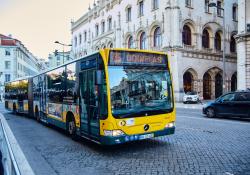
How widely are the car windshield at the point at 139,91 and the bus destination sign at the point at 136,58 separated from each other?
147mm

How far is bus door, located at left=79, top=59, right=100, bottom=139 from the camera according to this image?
749cm

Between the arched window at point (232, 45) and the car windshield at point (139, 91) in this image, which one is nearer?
the car windshield at point (139, 91)

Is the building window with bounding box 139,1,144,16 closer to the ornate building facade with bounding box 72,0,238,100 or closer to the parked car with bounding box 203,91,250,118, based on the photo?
the ornate building facade with bounding box 72,0,238,100

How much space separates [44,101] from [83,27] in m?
45.8

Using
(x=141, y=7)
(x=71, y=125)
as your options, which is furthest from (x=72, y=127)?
(x=141, y=7)

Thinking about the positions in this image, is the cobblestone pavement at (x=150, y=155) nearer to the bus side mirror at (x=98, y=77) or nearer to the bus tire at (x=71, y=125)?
the bus tire at (x=71, y=125)

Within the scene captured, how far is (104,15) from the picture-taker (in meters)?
48.2

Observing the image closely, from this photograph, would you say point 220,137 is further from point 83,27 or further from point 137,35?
point 83,27

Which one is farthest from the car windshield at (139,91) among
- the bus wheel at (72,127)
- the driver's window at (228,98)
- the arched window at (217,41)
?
the arched window at (217,41)

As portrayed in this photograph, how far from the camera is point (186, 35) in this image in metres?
34.4

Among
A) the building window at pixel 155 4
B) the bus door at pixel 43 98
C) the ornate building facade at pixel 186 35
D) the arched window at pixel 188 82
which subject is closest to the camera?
the bus door at pixel 43 98

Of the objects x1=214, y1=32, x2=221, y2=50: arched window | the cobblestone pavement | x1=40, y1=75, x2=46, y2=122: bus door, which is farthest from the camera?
x1=214, y1=32, x2=221, y2=50: arched window

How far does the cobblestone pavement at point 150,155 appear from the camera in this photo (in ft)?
19.3

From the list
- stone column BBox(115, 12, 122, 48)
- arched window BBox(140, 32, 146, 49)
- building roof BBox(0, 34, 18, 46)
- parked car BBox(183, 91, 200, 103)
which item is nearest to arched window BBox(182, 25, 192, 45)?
arched window BBox(140, 32, 146, 49)
